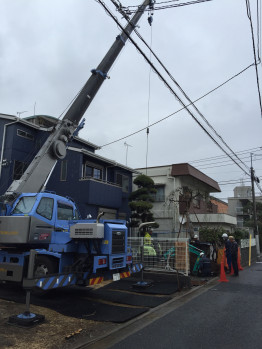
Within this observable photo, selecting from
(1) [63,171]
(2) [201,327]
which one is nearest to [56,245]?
(2) [201,327]

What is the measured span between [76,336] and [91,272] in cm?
215

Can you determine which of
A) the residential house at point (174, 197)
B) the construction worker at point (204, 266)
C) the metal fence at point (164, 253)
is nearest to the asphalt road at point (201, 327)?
the metal fence at point (164, 253)

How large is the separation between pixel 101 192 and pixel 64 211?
10297mm

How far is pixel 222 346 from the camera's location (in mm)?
4691

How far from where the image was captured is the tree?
750 inches

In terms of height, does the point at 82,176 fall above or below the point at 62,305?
above

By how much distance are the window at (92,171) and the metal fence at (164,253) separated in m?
9.54

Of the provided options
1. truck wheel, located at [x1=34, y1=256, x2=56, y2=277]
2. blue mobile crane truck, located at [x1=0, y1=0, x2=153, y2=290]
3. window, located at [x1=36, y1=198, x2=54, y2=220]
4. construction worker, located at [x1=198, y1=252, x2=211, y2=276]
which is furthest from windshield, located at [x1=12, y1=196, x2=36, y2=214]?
construction worker, located at [x1=198, y1=252, x2=211, y2=276]

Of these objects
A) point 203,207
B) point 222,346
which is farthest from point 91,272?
point 203,207

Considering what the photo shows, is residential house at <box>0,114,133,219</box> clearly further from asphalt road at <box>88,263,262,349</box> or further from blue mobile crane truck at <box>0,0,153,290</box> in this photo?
asphalt road at <box>88,263,262,349</box>

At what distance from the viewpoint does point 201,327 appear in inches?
220

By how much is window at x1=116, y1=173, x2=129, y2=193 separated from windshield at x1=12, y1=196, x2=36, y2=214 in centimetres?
1384

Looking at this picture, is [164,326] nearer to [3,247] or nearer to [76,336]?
[76,336]

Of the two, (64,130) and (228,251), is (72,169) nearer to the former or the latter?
(64,130)
